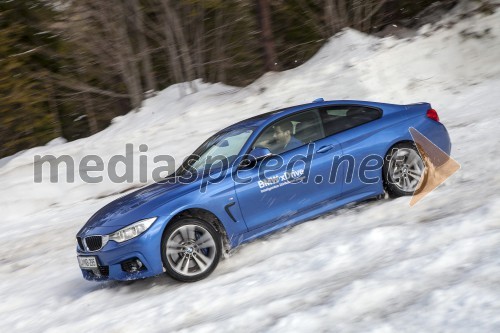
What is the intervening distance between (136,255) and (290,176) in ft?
6.19

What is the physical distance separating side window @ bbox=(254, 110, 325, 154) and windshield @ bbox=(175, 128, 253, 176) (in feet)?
0.72

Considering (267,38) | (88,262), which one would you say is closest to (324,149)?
(88,262)

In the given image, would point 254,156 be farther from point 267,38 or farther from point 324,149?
point 267,38

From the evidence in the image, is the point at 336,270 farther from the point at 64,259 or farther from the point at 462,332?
the point at 64,259

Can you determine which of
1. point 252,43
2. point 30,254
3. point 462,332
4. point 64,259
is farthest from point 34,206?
point 252,43

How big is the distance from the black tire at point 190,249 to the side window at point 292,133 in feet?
3.99

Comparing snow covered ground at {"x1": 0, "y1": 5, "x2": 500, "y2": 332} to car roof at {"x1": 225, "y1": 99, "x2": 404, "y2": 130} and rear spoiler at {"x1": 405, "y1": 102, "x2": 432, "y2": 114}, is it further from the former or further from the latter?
car roof at {"x1": 225, "y1": 99, "x2": 404, "y2": 130}

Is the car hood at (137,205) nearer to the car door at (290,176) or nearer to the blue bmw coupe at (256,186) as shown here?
the blue bmw coupe at (256,186)

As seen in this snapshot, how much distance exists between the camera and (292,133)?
7.75m

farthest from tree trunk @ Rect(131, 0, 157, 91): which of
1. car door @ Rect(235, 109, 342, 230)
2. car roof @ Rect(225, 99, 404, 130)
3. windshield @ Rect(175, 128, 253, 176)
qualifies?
car door @ Rect(235, 109, 342, 230)

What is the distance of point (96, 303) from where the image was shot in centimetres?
694

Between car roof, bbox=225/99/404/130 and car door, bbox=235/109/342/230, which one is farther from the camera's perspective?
car roof, bbox=225/99/404/130

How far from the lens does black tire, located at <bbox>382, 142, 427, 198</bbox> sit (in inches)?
320

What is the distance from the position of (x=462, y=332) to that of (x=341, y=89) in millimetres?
12780
